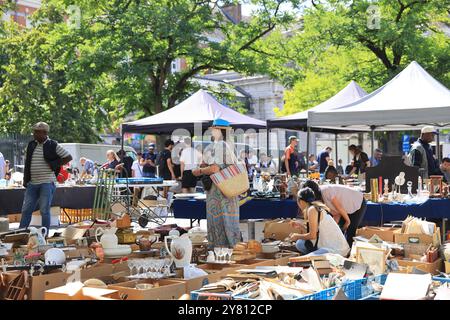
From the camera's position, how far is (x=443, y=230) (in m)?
8.11

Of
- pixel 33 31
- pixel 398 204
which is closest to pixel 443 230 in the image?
pixel 398 204

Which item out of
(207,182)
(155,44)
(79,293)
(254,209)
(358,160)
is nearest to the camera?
(79,293)

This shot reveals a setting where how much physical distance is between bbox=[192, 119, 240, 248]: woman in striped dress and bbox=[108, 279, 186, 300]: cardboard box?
2901 mm

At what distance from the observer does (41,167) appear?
362 inches

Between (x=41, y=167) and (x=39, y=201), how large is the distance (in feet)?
1.44

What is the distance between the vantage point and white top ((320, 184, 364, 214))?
6.90m

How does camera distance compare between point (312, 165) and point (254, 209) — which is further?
point (312, 165)

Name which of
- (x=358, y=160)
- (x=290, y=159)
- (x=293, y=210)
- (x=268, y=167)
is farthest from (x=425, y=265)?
(x=268, y=167)

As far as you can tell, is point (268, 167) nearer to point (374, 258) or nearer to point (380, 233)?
point (380, 233)

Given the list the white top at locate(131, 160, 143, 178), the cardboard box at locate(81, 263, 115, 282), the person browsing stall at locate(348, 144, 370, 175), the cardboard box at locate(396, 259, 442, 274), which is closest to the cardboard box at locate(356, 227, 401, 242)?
the cardboard box at locate(396, 259, 442, 274)

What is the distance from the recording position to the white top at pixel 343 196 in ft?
22.6

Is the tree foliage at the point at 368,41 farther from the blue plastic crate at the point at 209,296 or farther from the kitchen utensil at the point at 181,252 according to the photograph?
the blue plastic crate at the point at 209,296

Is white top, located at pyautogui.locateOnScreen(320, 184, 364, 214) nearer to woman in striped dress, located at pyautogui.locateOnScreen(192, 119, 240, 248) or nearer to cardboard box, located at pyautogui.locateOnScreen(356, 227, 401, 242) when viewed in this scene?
cardboard box, located at pyautogui.locateOnScreen(356, 227, 401, 242)

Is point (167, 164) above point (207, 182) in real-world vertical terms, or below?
above
